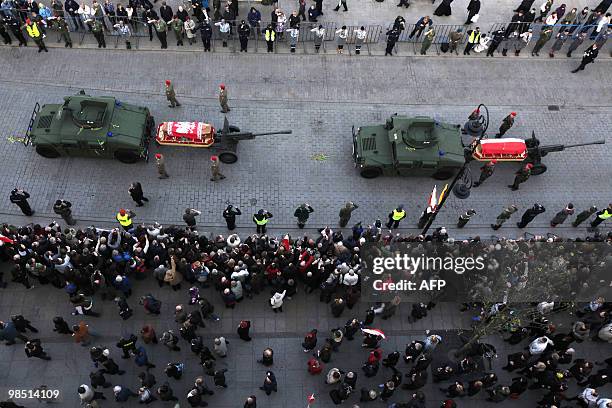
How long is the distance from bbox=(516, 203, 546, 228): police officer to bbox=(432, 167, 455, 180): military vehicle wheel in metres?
2.88

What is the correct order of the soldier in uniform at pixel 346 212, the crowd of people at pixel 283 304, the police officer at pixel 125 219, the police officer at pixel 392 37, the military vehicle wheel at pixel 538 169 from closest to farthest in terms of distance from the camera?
the crowd of people at pixel 283 304 → the police officer at pixel 125 219 → the soldier in uniform at pixel 346 212 → the military vehicle wheel at pixel 538 169 → the police officer at pixel 392 37

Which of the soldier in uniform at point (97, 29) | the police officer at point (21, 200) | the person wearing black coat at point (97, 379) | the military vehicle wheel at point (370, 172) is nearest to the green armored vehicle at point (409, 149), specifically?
the military vehicle wheel at point (370, 172)

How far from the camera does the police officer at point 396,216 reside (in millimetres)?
17328

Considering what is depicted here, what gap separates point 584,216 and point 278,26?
1421 centimetres

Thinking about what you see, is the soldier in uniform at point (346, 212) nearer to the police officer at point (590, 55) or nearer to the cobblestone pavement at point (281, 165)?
the cobblestone pavement at point (281, 165)

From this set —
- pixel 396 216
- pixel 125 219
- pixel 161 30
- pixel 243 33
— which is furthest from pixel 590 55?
pixel 125 219

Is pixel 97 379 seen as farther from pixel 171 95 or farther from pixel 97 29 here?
pixel 97 29

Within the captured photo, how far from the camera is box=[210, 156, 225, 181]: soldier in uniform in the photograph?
18031 millimetres

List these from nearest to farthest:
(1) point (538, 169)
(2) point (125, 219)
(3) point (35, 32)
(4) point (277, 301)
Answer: (4) point (277, 301) < (2) point (125, 219) < (1) point (538, 169) < (3) point (35, 32)

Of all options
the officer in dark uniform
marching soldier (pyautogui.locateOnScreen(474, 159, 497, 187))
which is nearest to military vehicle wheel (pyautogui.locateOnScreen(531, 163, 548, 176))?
marching soldier (pyautogui.locateOnScreen(474, 159, 497, 187))

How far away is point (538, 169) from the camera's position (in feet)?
64.0

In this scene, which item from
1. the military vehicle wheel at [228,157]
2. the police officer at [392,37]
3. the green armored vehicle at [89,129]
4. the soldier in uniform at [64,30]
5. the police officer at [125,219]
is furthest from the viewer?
the police officer at [392,37]

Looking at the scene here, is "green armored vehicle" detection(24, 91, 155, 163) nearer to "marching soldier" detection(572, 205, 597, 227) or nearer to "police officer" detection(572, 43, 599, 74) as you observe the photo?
"marching soldier" detection(572, 205, 597, 227)

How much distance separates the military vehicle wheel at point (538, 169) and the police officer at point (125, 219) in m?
14.3
